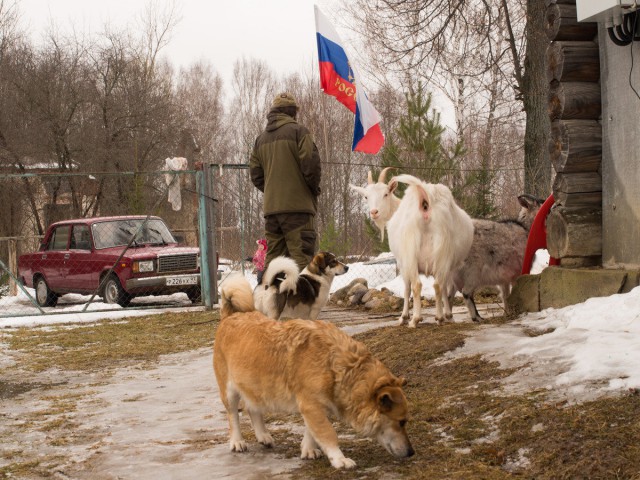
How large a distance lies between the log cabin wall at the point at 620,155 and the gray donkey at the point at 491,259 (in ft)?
4.42

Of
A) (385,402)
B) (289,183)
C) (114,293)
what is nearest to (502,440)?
(385,402)

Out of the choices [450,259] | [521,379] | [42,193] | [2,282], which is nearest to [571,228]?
[450,259]

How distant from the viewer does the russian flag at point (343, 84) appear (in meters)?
14.0

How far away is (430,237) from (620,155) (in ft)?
6.44

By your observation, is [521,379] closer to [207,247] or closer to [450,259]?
[450,259]

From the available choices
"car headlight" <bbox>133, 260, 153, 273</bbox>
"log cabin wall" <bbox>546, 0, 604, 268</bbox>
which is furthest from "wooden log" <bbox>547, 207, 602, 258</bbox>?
"car headlight" <bbox>133, 260, 153, 273</bbox>

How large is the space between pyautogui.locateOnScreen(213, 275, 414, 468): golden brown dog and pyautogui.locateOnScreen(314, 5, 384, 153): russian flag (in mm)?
9757

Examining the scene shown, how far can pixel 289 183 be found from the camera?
9.21 m

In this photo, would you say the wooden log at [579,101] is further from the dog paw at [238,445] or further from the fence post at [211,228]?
the fence post at [211,228]

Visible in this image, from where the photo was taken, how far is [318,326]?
4391 millimetres

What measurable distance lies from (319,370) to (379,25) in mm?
14734

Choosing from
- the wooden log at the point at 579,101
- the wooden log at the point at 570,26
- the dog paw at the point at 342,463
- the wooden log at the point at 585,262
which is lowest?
the dog paw at the point at 342,463

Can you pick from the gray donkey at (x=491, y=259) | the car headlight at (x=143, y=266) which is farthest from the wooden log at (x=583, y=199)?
the car headlight at (x=143, y=266)

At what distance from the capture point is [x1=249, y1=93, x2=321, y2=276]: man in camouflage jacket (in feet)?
30.1
